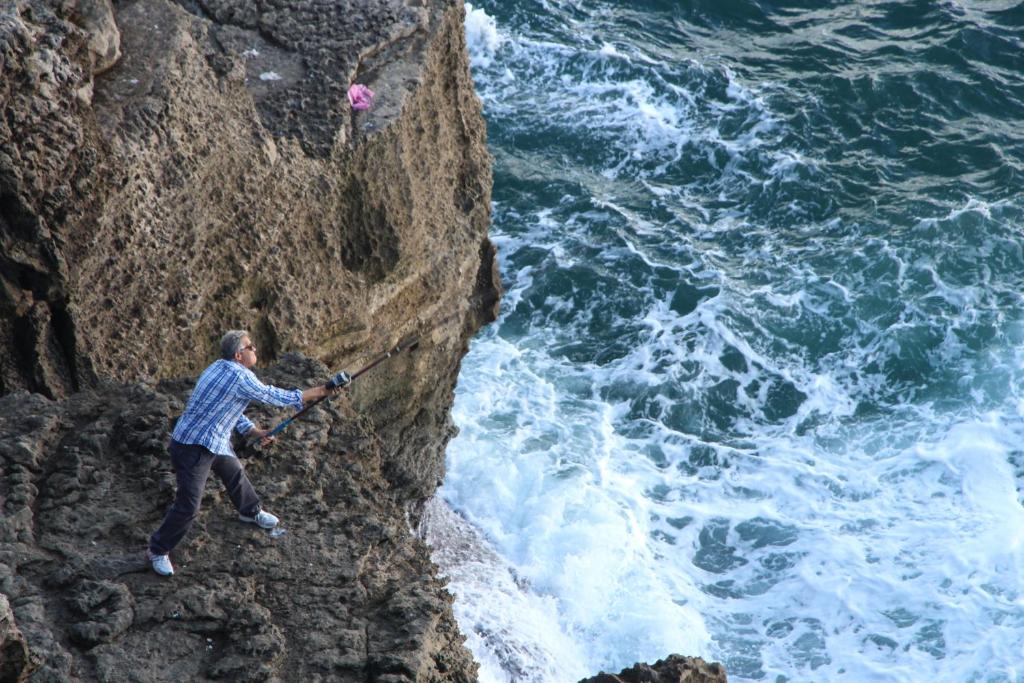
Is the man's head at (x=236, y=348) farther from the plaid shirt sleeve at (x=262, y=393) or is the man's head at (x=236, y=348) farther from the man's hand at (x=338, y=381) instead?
the man's hand at (x=338, y=381)

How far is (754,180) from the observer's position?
18906mm

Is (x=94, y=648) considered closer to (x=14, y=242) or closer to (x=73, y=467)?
(x=73, y=467)

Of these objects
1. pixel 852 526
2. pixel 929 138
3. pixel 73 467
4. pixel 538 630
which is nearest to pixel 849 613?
pixel 852 526

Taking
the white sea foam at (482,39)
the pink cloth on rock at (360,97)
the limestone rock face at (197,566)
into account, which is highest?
the pink cloth on rock at (360,97)

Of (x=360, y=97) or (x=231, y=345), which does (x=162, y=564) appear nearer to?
(x=231, y=345)

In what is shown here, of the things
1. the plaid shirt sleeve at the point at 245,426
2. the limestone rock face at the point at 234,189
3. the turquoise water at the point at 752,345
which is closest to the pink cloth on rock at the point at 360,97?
the limestone rock face at the point at 234,189

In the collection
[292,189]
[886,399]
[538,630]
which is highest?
[292,189]

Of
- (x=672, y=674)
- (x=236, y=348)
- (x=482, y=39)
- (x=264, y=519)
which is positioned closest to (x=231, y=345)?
(x=236, y=348)

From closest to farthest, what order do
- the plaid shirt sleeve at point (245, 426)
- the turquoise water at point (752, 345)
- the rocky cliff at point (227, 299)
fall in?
the rocky cliff at point (227, 299), the plaid shirt sleeve at point (245, 426), the turquoise water at point (752, 345)

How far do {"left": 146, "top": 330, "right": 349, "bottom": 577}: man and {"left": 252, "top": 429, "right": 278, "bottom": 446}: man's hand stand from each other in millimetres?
426

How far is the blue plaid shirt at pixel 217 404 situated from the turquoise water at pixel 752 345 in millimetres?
4964

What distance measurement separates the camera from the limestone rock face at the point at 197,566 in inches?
246

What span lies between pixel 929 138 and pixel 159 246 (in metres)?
14.6

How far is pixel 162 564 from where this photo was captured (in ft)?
21.8
